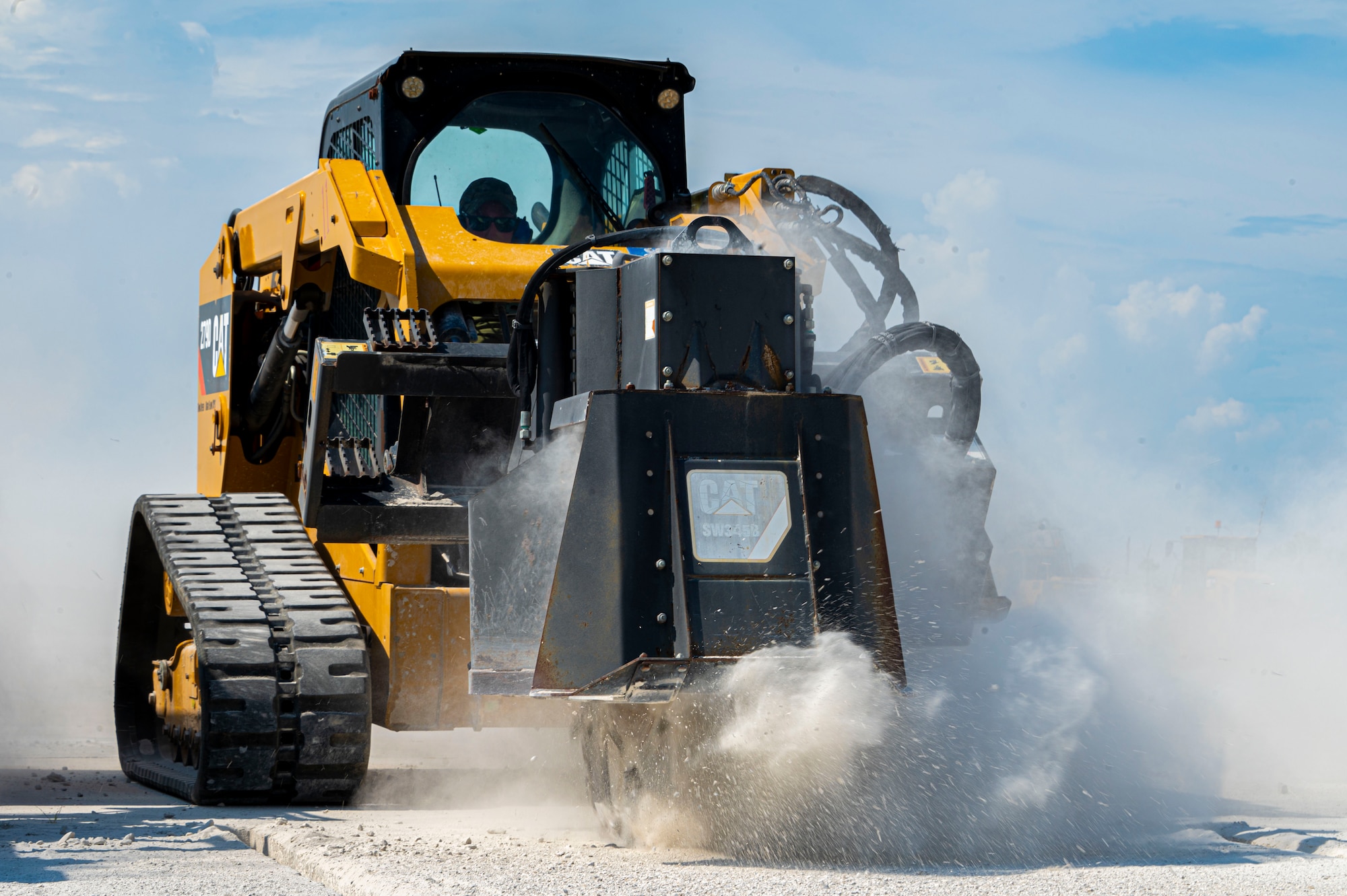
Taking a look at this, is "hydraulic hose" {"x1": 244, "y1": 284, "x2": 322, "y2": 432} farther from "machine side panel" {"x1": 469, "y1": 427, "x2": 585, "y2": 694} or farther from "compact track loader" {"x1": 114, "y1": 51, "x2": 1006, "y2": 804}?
"machine side panel" {"x1": 469, "y1": 427, "x2": 585, "y2": 694}

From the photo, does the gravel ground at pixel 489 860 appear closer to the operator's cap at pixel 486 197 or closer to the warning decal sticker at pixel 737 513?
the warning decal sticker at pixel 737 513

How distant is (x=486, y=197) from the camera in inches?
295

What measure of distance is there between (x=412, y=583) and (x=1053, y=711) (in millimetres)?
2483

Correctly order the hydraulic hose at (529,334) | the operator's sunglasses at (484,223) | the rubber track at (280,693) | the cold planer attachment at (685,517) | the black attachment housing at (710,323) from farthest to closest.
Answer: the operator's sunglasses at (484,223) < the rubber track at (280,693) < the hydraulic hose at (529,334) < the black attachment housing at (710,323) < the cold planer attachment at (685,517)

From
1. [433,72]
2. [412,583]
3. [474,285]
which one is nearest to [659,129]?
[433,72]

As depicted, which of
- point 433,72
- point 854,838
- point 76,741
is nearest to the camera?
point 854,838

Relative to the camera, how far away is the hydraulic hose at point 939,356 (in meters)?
5.82

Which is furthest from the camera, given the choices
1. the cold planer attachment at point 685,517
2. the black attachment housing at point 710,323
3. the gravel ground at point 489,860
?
the black attachment housing at point 710,323

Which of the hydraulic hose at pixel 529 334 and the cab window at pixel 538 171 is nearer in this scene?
the hydraulic hose at pixel 529 334

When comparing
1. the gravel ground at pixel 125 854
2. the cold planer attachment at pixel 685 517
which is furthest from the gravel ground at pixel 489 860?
the cold planer attachment at pixel 685 517

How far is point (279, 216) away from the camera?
7816 millimetres

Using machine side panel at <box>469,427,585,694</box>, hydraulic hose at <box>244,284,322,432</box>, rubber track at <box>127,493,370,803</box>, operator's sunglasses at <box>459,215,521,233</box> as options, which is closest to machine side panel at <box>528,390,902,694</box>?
machine side panel at <box>469,427,585,694</box>

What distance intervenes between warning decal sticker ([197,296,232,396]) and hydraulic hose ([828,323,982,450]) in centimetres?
363

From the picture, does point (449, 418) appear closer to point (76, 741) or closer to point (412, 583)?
point (412, 583)
